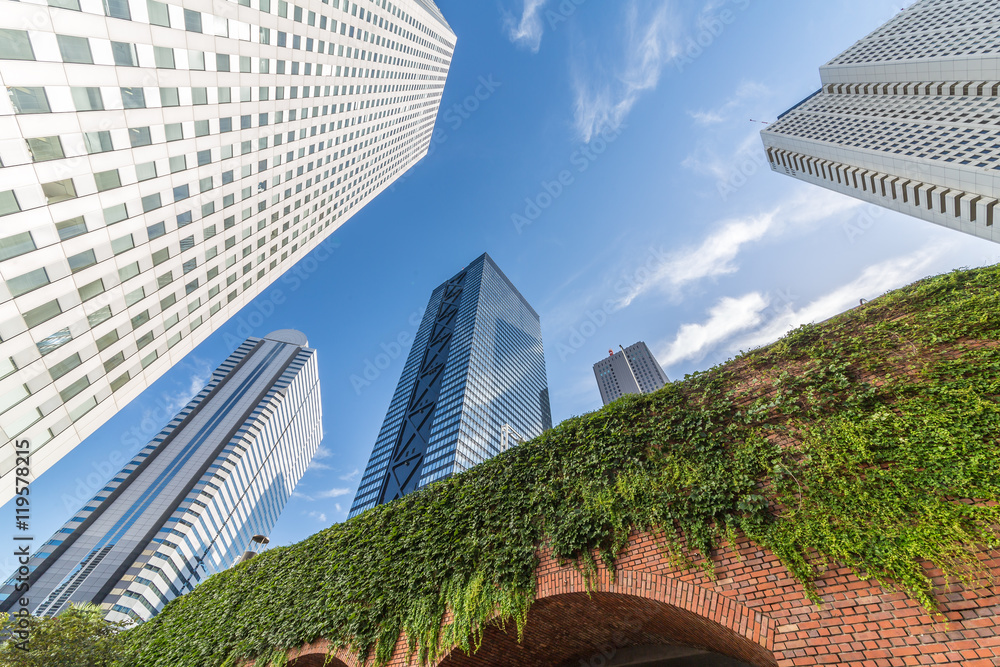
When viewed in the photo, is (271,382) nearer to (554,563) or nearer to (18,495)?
(18,495)

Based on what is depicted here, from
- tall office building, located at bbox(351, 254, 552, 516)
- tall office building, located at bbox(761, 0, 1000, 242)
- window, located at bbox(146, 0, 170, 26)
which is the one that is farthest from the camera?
tall office building, located at bbox(351, 254, 552, 516)

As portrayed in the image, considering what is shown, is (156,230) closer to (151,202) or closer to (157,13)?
(151,202)

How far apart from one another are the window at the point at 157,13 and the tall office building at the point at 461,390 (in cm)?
6156

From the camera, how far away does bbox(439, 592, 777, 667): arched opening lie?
7.17 m

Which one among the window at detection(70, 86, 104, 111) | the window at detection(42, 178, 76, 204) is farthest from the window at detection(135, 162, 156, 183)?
the window at detection(42, 178, 76, 204)

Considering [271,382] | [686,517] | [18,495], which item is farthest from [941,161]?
[271,382]

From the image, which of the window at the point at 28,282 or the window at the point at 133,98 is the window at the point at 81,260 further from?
the window at the point at 133,98

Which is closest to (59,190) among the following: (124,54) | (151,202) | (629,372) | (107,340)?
(151,202)

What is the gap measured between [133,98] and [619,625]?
29318mm

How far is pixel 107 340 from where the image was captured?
2158cm

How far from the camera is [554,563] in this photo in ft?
26.1

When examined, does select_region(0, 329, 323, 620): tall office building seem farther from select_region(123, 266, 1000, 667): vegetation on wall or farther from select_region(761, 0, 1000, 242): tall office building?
select_region(761, 0, 1000, 242): tall office building

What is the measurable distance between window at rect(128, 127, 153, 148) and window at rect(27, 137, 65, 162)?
3856 millimetres

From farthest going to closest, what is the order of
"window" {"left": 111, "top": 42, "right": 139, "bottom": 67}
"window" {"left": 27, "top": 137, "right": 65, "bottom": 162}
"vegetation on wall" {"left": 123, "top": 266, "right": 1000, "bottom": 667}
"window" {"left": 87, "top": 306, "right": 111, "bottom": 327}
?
"window" {"left": 87, "top": 306, "right": 111, "bottom": 327} < "window" {"left": 111, "top": 42, "right": 139, "bottom": 67} < "window" {"left": 27, "top": 137, "right": 65, "bottom": 162} < "vegetation on wall" {"left": 123, "top": 266, "right": 1000, "bottom": 667}
